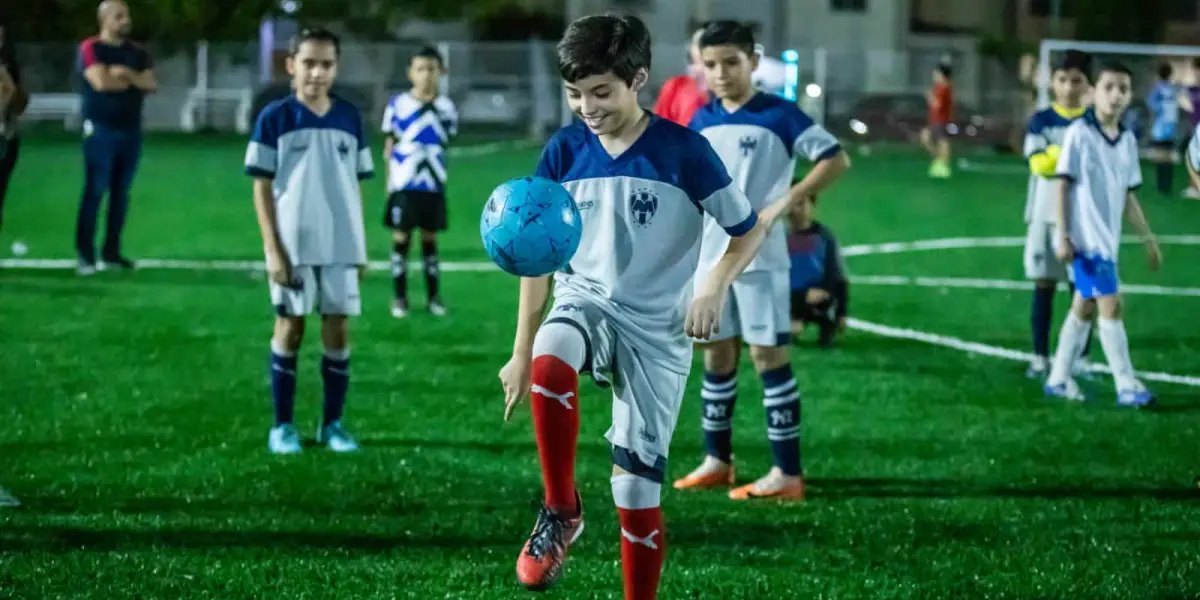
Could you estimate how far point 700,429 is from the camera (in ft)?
28.4

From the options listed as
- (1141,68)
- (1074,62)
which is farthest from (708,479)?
(1141,68)

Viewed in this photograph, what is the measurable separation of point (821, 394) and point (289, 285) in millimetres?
3567

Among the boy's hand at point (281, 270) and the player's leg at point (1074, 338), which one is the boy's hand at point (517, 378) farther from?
the player's leg at point (1074, 338)

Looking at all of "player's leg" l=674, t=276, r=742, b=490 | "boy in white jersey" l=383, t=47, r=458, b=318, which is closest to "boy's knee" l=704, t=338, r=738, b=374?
"player's leg" l=674, t=276, r=742, b=490

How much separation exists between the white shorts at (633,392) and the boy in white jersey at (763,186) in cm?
190

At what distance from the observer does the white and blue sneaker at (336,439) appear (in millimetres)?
7891

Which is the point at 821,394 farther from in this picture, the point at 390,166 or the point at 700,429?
the point at 390,166

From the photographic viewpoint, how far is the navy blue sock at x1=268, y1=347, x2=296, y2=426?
7.82 meters

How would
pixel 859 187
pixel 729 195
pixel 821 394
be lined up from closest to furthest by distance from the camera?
pixel 729 195 → pixel 821 394 → pixel 859 187

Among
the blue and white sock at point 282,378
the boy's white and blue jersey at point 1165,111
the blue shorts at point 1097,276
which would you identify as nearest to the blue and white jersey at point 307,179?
the blue and white sock at point 282,378

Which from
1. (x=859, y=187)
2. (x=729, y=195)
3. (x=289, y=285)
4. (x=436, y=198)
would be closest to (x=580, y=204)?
(x=729, y=195)

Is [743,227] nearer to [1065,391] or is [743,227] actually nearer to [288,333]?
[288,333]

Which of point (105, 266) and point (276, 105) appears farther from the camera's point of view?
point (105, 266)

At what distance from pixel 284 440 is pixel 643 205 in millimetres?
3532
